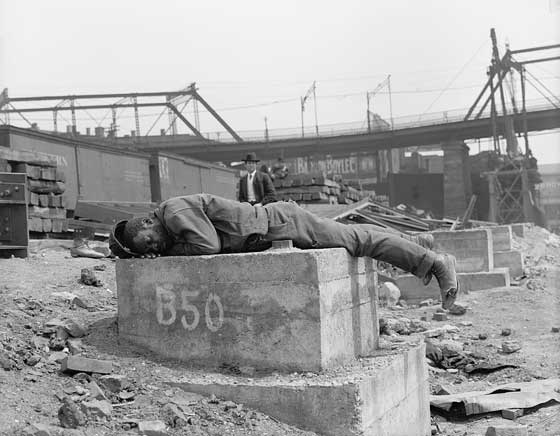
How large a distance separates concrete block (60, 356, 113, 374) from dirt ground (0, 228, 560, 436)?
0.18 feet

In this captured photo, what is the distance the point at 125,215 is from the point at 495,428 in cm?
810

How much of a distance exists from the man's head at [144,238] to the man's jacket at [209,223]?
0.05 metres

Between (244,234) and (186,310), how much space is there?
23.6 inches

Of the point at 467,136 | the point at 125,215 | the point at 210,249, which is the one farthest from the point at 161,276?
the point at 467,136

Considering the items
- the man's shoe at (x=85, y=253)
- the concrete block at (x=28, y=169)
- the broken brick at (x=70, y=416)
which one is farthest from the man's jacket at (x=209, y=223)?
the concrete block at (x=28, y=169)

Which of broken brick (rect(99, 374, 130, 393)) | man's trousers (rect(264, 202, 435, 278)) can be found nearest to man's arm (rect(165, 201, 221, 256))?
man's trousers (rect(264, 202, 435, 278))

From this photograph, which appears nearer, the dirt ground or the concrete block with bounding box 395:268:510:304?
the dirt ground

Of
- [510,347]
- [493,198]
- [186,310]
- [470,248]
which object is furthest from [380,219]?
[493,198]

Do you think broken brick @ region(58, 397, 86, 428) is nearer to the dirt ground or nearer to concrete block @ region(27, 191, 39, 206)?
the dirt ground

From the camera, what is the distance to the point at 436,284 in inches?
425

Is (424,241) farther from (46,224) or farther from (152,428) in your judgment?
(46,224)

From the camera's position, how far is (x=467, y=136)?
46.3 meters

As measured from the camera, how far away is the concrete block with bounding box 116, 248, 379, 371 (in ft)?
13.4

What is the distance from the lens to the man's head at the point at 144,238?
4.53 meters
